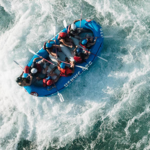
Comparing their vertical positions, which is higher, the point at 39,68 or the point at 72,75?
the point at 39,68

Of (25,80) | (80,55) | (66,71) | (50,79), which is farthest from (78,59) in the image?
(25,80)

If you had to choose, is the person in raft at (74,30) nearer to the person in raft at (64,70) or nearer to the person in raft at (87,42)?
the person in raft at (87,42)

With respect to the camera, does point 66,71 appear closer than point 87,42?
Yes

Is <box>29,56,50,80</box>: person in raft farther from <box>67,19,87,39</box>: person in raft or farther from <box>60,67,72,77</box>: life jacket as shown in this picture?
<box>67,19,87,39</box>: person in raft

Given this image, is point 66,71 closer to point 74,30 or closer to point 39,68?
point 39,68

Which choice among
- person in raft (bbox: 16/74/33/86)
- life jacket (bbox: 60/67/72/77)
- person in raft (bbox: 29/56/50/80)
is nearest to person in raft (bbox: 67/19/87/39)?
life jacket (bbox: 60/67/72/77)

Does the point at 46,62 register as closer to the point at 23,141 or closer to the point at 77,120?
the point at 77,120

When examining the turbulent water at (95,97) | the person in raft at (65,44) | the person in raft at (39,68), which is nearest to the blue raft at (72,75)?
the person in raft at (39,68)
